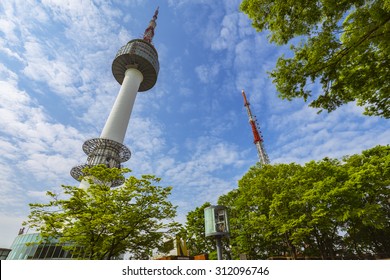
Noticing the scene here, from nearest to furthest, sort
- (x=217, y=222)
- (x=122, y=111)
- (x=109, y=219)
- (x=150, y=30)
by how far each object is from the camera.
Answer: (x=217, y=222) → (x=109, y=219) → (x=122, y=111) → (x=150, y=30)

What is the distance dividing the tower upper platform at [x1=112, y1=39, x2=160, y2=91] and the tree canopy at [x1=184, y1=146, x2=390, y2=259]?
118ft

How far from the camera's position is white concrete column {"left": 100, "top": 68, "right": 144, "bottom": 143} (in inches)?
1512

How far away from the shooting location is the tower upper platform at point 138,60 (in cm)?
4766

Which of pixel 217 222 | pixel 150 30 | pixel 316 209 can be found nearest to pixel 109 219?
pixel 217 222

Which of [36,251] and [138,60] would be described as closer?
[36,251]

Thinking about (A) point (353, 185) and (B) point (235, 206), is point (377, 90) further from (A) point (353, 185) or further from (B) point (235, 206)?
(B) point (235, 206)

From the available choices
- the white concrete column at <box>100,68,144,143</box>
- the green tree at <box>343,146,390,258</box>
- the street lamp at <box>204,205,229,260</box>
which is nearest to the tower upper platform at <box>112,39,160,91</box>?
the white concrete column at <box>100,68,144,143</box>

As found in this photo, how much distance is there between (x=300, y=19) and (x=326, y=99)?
10.2 ft

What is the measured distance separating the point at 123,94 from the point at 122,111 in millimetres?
4408

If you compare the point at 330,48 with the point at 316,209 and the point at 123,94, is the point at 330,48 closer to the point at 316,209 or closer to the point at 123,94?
the point at 316,209

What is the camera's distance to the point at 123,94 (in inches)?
1705

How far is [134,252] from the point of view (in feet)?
52.2

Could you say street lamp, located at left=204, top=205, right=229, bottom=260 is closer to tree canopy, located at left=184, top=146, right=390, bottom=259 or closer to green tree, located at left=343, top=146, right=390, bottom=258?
tree canopy, located at left=184, top=146, right=390, bottom=259
